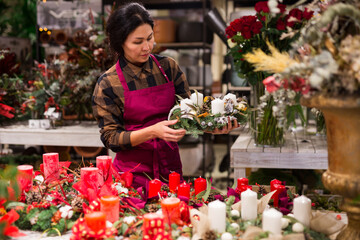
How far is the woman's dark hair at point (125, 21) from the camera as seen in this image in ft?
6.13

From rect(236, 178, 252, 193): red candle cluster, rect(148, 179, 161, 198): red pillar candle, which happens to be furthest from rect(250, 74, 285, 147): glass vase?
rect(148, 179, 161, 198): red pillar candle

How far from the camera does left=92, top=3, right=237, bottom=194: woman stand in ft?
6.20

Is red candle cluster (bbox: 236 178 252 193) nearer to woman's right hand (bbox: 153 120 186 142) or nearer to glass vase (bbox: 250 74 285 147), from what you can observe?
woman's right hand (bbox: 153 120 186 142)

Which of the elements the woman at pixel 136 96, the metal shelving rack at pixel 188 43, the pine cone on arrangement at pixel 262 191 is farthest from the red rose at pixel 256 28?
the metal shelving rack at pixel 188 43

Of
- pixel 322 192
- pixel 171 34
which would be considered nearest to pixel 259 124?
pixel 322 192

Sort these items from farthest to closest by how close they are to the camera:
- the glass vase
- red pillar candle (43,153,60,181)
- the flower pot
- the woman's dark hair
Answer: the glass vase
the woman's dark hair
red pillar candle (43,153,60,181)
the flower pot

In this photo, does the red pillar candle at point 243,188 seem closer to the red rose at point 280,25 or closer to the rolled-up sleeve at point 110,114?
the rolled-up sleeve at point 110,114

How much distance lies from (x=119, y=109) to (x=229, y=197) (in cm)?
79

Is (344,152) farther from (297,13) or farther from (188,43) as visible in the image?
(188,43)

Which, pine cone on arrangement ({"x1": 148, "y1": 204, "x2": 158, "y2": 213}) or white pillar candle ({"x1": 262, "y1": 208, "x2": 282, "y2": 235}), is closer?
white pillar candle ({"x1": 262, "y1": 208, "x2": 282, "y2": 235})

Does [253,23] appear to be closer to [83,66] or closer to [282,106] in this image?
[282,106]

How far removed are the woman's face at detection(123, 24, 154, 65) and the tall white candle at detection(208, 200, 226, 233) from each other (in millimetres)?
932

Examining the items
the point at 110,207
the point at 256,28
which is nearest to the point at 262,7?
the point at 256,28

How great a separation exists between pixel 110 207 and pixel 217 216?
0.33 metres
